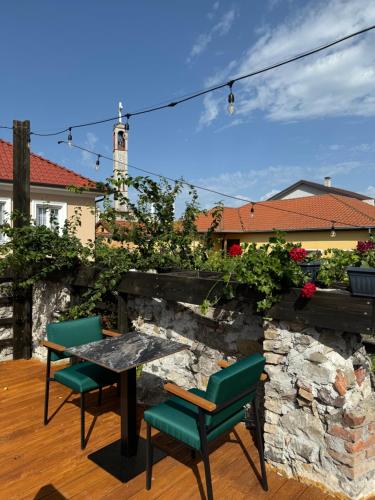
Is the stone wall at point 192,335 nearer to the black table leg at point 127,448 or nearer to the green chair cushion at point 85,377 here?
the green chair cushion at point 85,377

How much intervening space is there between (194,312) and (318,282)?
1.22 m

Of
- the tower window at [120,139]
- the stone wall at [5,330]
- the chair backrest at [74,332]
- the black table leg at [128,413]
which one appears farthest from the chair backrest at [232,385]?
the tower window at [120,139]

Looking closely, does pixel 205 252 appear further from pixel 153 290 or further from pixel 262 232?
pixel 262 232

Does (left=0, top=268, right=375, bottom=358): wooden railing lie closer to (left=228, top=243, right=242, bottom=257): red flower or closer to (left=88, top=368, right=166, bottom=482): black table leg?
(left=228, top=243, right=242, bottom=257): red flower

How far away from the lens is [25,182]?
16.0 ft

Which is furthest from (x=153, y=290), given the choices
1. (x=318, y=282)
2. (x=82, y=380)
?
(x=318, y=282)

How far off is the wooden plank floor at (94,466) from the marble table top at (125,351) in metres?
0.84

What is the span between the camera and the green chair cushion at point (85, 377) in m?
2.84

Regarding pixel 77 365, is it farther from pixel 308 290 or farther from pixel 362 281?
pixel 362 281

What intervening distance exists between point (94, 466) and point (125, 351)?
0.88 m

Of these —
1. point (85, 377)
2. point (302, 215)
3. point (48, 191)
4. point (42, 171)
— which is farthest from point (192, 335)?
point (302, 215)

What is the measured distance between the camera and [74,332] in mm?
3359

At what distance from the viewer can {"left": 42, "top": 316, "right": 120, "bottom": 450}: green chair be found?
2.86 meters

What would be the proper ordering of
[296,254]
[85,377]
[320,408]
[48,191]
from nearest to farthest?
1. [320,408]
2. [296,254]
3. [85,377]
4. [48,191]
